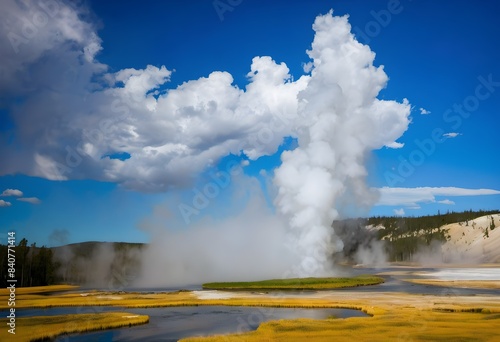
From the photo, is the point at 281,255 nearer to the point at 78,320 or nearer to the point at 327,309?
the point at 327,309

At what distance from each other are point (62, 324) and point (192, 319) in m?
13.6

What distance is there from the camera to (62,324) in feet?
144

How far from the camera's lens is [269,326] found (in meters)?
40.4

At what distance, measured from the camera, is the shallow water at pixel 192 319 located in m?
38.7

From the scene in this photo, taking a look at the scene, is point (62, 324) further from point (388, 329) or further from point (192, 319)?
A: point (388, 329)

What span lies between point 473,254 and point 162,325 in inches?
7534

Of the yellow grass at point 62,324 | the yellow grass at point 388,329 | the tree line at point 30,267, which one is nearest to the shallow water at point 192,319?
the yellow grass at point 62,324

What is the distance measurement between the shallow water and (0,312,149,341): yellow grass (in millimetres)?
1533

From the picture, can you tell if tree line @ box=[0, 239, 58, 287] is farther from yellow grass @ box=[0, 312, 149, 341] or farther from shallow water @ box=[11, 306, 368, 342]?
yellow grass @ box=[0, 312, 149, 341]

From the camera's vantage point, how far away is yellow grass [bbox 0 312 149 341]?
3775cm

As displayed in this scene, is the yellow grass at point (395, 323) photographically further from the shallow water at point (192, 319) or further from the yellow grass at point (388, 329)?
the shallow water at point (192, 319)

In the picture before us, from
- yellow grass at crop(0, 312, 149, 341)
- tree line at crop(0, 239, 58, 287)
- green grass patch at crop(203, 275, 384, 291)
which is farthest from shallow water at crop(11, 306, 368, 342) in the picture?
tree line at crop(0, 239, 58, 287)

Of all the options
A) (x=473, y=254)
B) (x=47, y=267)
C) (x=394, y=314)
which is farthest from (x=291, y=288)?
(x=473, y=254)

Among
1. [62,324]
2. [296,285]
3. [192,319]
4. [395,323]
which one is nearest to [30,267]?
[296,285]
